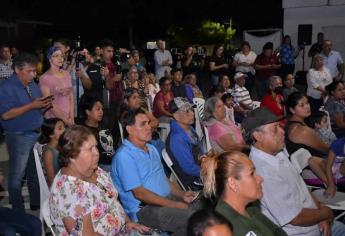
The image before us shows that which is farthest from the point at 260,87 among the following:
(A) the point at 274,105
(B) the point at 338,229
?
(B) the point at 338,229

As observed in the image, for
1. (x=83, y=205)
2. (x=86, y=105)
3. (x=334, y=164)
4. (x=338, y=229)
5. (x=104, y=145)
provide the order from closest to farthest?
1. (x=83, y=205)
2. (x=338, y=229)
3. (x=334, y=164)
4. (x=104, y=145)
5. (x=86, y=105)

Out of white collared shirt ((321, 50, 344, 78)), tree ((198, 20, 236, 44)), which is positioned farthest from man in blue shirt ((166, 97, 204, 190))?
tree ((198, 20, 236, 44))

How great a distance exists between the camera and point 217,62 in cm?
1162

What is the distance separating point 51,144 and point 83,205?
5.96 ft

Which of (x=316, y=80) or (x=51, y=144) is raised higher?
(x=316, y=80)

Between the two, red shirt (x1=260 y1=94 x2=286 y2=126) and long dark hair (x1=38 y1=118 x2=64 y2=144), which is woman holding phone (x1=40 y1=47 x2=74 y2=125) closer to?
long dark hair (x1=38 y1=118 x2=64 y2=144)

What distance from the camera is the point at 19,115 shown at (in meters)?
4.75

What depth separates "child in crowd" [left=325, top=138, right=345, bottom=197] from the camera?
4387 millimetres

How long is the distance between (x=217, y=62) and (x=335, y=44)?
21.4 ft

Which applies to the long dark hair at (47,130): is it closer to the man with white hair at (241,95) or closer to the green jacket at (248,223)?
the green jacket at (248,223)

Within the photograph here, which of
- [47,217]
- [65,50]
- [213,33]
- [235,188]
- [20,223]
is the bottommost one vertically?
[20,223]

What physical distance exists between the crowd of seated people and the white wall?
9.56 meters

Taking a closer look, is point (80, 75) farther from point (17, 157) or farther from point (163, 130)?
point (17, 157)

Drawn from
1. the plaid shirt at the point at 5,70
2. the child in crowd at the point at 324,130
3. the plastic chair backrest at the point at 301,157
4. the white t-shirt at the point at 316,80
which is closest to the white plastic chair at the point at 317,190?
the plastic chair backrest at the point at 301,157
